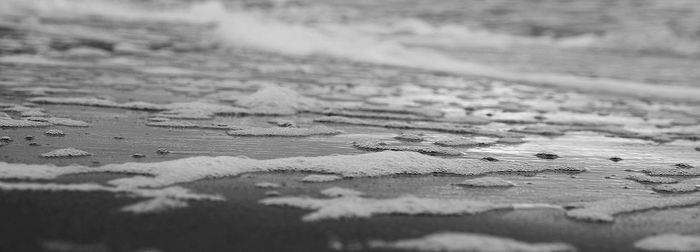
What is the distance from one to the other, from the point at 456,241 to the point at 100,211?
1.17 m

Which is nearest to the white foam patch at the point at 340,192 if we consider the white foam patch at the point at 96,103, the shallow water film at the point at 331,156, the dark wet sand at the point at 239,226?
the shallow water film at the point at 331,156

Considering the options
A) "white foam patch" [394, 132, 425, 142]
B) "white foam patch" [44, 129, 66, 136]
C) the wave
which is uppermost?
"white foam patch" [44, 129, 66, 136]

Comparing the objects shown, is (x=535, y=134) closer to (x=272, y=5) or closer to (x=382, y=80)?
(x=382, y=80)

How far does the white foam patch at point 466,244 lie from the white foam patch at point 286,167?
932 millimetres

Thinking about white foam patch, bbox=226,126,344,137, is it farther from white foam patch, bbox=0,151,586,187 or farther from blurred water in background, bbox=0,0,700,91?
blurred water in background, bbox=0,0,700,91

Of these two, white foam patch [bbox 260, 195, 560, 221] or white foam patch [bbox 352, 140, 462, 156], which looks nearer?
white foam patch [bbox 260, 195, 560, 221]

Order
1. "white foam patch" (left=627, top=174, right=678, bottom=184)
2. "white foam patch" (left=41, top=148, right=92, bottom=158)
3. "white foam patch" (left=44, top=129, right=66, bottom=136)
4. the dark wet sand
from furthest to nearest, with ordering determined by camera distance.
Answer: "white foam patch" (left=44, top=129, right=66, bottom=136), "white foam patch" (left=627, top=174, right=678, bottom=184), "white foam patch" (left=41, top=148, right=92, bottom=158), the dark wet sand

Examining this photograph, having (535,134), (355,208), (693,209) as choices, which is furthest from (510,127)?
(355,208)

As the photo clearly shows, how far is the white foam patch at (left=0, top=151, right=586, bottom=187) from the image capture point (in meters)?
3.03

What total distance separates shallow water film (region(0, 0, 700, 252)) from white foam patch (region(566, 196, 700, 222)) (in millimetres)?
13

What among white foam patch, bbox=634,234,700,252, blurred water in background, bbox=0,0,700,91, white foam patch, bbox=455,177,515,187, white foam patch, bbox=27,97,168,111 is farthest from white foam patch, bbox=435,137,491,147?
blurred water in background, bbox=0,0,700,91

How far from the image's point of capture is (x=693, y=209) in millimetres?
3037

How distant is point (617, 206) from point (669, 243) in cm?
45

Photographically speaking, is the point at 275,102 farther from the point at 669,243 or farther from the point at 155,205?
the point at 669,243
